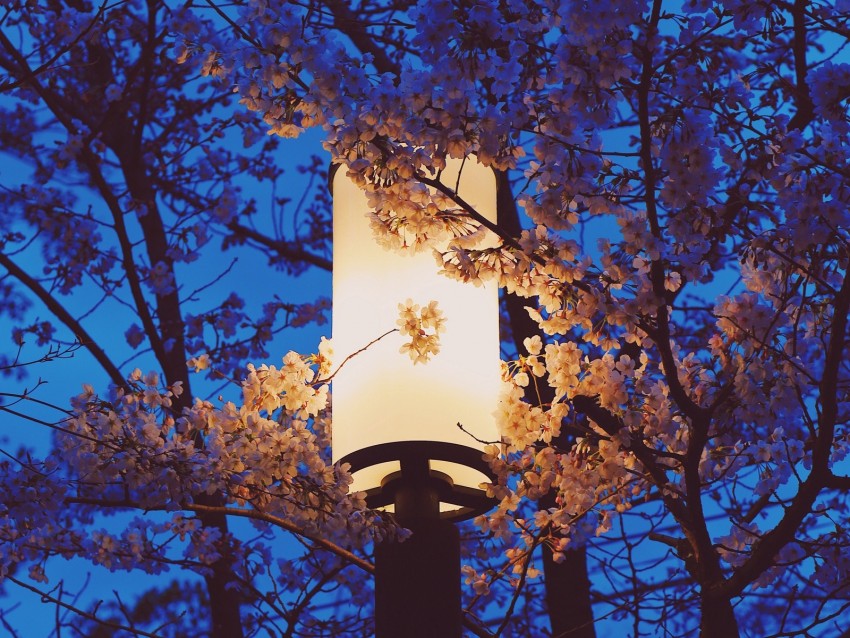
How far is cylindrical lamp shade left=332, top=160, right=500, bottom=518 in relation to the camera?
223 centimetres

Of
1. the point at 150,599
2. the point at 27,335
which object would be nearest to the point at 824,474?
the point at 27,335

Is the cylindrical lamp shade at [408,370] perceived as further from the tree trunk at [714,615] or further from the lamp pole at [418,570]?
the tree trunk at [714,615]

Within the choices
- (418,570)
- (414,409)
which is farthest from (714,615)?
(414,409)

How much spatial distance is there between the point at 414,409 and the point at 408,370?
0.09 meters

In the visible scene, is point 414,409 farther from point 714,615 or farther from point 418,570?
point 714,615

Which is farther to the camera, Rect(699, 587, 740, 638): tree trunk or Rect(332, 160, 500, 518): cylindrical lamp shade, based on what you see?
Rect(699, 587, 740, 638): tree trunk

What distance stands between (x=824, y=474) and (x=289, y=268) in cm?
592

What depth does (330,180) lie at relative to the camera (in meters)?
2.61

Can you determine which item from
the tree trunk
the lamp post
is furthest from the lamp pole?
the tree trunk

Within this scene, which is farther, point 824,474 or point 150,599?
point 150,599

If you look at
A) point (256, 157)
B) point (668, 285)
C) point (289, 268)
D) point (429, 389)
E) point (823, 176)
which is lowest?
point (429, 389)

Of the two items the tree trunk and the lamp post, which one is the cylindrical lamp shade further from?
the tree trunk

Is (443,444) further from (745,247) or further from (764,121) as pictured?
(764,121)

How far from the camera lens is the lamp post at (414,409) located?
2199 millimetres
